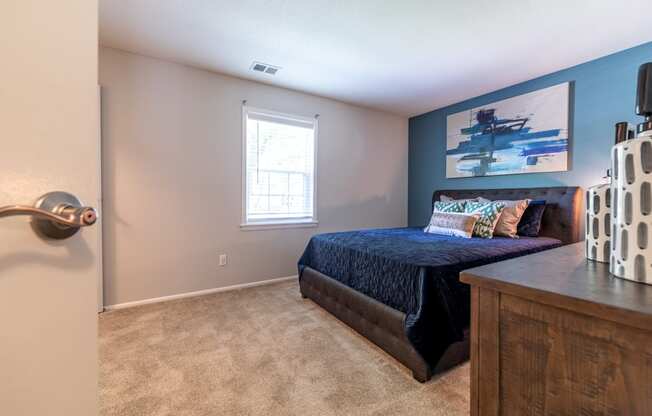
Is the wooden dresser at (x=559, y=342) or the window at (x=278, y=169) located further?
the window at (x=278, y=169)

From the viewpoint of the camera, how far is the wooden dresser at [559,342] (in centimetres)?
45

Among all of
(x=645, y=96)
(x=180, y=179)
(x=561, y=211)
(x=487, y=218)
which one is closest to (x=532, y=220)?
(x=561, y=211)

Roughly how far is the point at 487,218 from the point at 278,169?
2426 millimetres

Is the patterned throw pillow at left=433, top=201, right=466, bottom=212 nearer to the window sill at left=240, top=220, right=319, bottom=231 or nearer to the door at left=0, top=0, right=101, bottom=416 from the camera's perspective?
the window sill at left=240, top=220, right=319, bottom=231

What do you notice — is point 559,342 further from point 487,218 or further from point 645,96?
point 487,218

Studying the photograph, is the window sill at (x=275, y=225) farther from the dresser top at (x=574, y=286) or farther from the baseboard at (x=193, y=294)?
the dresser top at (x=574, y=286)

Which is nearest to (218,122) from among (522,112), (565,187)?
(522,112)

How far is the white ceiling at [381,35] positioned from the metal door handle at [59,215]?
220 centimetres

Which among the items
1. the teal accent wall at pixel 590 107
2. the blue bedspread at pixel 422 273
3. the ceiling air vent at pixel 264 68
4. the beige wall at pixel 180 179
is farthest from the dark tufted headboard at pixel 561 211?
the ceiling air vent at pixel 264 68

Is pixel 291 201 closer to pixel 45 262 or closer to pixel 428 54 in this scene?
pixel 428 54

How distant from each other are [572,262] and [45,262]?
1.15 metres

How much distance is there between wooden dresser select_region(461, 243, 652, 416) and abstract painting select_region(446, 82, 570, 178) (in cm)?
308

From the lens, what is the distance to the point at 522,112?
3.30m

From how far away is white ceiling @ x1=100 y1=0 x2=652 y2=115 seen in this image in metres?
2.08
